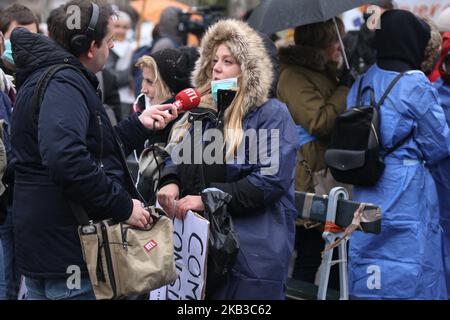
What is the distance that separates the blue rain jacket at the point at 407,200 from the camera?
16.4 feet

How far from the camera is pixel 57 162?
3311 mm

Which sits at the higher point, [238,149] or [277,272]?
[238,149]

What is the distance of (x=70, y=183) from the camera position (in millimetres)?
3350

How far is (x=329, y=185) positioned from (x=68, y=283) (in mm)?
2669

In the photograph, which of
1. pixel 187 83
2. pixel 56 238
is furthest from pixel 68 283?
pixel 187 83

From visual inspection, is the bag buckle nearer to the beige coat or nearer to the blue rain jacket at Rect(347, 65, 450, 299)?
the blue rain jacket at Rect(347, 65, 450, 299)

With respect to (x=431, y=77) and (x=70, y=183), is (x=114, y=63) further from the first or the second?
(x=70, y=183)

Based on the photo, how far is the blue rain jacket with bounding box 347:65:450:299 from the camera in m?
5.00

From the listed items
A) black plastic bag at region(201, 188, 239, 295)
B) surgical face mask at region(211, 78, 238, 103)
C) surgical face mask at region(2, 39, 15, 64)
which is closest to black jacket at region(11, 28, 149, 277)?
black plastic bag at region(201, 188, 239, 295)

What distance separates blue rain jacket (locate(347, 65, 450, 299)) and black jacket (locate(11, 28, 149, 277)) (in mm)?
2025

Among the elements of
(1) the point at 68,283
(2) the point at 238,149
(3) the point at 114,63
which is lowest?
(3) the point at 114,63

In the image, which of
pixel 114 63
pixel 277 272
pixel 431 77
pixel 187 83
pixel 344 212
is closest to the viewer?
pixel 277 272

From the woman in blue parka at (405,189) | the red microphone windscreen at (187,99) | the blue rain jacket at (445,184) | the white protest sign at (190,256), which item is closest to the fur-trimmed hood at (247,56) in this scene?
→ the red microphone windscreen at (187,99)

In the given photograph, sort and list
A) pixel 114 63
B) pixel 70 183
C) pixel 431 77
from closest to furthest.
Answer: pixel 70 183 → pixel 431 77 → pixel 114 63
